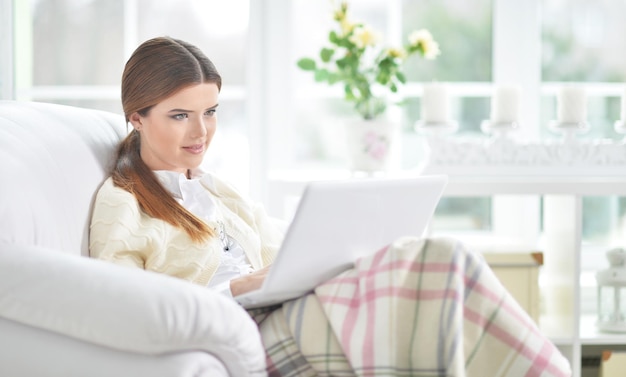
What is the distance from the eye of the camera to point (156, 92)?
1894 mm

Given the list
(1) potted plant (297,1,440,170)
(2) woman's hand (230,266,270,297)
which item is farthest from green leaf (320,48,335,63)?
(2) woman's hand (230,266,270,297)

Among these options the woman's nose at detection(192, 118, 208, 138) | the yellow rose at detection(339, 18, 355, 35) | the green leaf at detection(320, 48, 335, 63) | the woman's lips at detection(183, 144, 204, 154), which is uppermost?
the yellow rose at detection(339, 18, 355, 35)

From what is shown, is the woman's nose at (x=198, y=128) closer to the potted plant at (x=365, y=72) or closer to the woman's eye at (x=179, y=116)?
the woman's eye at (x=179, y=116)

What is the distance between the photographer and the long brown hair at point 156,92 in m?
1.85

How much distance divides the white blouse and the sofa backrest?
0.14 meters

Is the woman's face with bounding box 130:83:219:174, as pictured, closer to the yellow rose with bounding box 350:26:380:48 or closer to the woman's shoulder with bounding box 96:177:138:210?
the woman's shoulder with bounding box 96:177:138:210

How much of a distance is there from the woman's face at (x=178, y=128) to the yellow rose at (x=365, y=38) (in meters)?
1.10

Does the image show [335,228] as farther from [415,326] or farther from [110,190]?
[110,190]

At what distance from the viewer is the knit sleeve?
172 cm

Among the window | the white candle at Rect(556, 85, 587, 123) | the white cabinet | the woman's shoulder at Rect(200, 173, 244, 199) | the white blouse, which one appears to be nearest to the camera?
the white blouse

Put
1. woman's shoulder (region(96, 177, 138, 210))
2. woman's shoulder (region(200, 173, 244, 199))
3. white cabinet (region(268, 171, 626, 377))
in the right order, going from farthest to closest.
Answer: white cabinet (region(268, 171, 626, 377)), woman's shoulder (region(200, 173, 244, 199)), woman's shoulder (region(96, 177, 138, 210))

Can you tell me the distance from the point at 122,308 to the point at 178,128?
0.67 m

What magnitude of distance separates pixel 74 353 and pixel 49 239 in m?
0.29

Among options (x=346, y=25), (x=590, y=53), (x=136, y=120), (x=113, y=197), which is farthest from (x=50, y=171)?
(x=590, y=53)
